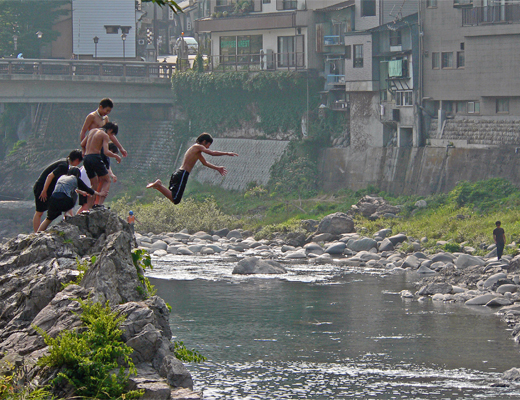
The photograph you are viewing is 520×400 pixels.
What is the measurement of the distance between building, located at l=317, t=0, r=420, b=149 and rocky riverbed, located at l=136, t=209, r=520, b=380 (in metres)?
7.15

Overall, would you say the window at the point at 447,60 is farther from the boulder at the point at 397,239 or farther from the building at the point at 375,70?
the boulder at the point at 397,239

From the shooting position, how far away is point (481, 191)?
40.2m

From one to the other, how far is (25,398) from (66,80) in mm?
40384

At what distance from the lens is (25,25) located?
61.5 m

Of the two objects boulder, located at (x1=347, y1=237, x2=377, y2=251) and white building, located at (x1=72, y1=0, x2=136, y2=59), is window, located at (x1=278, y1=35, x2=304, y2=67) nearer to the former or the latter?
white building, located at (x1=72, y1=0, x2=136, y2=59)

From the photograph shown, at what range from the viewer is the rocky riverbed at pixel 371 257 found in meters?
28.9

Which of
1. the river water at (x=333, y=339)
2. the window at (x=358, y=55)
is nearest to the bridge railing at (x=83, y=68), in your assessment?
the window at (x=358, y=55)

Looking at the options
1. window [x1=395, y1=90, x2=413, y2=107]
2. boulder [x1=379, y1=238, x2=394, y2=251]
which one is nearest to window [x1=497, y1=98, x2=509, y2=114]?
window [x1=395, y1=90, x2=413, y2=107]

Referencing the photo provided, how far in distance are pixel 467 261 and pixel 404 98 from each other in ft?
49.5

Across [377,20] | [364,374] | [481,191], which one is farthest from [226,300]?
[377,20]

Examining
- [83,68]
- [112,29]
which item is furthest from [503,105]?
[112,29]

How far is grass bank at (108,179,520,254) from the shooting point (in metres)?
38.0

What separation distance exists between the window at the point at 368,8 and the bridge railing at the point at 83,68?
1458cm

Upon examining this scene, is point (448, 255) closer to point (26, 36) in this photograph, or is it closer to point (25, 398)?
point (25, 398)
